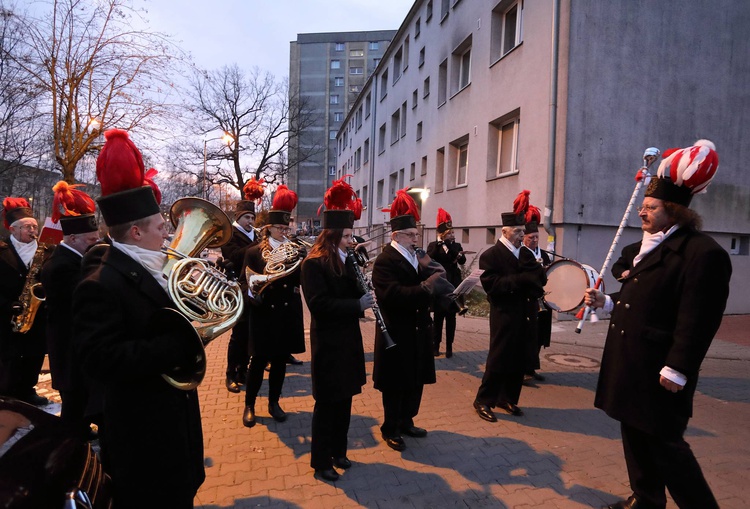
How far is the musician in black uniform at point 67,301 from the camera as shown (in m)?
3.63

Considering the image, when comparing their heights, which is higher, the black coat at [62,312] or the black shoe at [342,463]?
the black coat at [62,312]

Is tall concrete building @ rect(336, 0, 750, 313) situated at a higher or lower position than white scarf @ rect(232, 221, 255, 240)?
higher

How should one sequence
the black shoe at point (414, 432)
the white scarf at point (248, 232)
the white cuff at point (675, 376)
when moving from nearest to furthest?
the white cuff at point (675, 376)
the black shoe at point (414, 432)
the white scarf at point (248, 232)

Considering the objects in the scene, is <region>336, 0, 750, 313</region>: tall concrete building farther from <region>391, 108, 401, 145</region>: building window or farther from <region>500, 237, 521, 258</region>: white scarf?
<region>391, 108, 401, 145</region>: building window

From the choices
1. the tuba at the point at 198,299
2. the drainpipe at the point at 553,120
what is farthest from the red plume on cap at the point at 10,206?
the drainpipe at the point at 553,120

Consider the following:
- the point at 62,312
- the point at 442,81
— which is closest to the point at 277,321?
the point at 62,312

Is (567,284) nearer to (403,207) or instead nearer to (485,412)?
(485,412)

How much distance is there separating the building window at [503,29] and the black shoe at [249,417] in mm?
12422

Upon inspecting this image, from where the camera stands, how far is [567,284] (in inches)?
186

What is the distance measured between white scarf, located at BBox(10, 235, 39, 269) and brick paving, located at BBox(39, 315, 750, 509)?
1.78 metres

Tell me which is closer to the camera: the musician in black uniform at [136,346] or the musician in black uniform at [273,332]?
the musician in black uniform at [136,346]

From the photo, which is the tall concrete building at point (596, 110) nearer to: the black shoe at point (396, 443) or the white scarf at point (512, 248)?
the white scarf at point (512, 248)

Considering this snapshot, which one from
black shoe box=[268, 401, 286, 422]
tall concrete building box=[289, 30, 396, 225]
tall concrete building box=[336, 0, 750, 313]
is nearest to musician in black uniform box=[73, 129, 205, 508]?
black shoe box=[268, 401, 286, 422]

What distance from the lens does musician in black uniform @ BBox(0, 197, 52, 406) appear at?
4.80 metres
